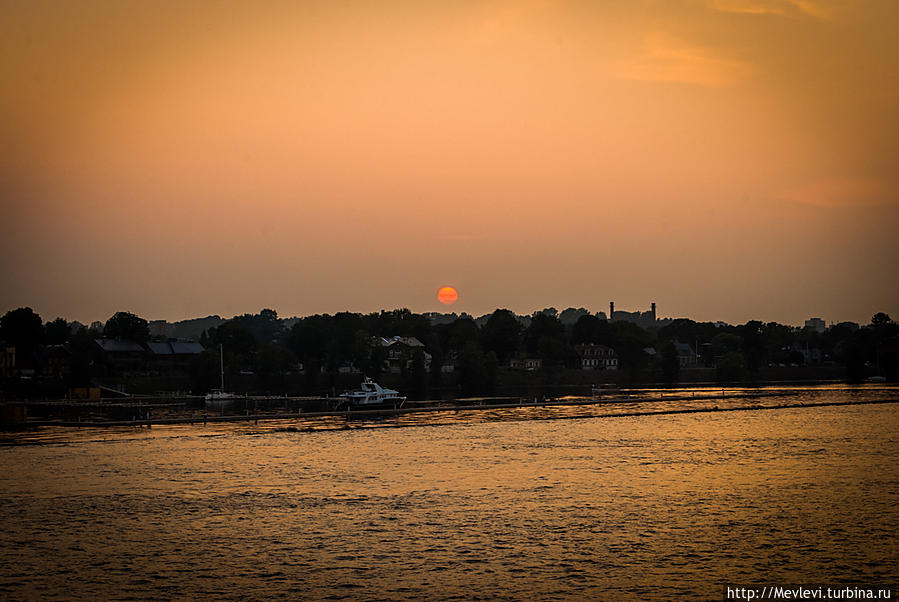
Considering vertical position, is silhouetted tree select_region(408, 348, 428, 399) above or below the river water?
above

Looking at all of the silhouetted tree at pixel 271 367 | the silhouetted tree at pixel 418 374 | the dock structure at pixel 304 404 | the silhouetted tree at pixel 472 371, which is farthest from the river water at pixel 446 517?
the silhouetted tree at pixel 271 367

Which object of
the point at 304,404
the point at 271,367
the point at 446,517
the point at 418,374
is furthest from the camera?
the point at 271,367

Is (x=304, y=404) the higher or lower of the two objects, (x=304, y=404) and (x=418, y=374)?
the lower

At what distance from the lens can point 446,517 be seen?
3950cm

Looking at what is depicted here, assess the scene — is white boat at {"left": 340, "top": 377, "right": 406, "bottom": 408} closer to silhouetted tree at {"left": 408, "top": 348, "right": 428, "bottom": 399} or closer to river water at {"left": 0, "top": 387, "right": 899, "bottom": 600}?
silhouetted tree at {"left": 408, "top": 348, "right": 428, "bottom": 399}

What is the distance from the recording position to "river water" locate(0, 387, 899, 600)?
28.8m

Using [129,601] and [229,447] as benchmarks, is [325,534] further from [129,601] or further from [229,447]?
[229,447]

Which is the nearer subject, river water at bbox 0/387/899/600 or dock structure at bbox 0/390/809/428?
river water at bbox 0/387/899/600

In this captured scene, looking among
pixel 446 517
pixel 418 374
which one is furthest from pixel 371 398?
pixel 446 517

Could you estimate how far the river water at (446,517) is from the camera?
28.8 metres

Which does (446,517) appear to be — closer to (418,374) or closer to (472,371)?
(418,374)

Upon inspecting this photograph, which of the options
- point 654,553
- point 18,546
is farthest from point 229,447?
point 654,553

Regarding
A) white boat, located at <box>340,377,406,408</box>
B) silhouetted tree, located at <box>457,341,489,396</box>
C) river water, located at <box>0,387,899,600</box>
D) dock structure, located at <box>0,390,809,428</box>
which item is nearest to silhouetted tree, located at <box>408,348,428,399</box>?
silhouetted tree, located at <box>457,341,489,396</box>

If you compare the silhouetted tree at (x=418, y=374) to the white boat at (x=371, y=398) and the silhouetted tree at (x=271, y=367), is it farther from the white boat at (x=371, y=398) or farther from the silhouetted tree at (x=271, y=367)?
the white boat at (x=371, y=398)
